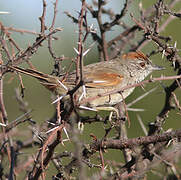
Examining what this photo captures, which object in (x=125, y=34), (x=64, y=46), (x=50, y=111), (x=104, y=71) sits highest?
(x=125, y=34)

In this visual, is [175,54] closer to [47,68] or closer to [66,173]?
[66,173]

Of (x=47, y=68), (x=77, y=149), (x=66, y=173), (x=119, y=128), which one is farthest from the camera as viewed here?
(x=47, y=68)

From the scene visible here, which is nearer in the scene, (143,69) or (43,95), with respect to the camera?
(143,69)

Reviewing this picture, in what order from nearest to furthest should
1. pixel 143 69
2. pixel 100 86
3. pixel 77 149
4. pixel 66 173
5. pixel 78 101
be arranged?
pixel 77 149
pixel 78 101
pixel 66 173
pixel 100 86
pixel 143 69

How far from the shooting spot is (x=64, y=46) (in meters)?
11.0

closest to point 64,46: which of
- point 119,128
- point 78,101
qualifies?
point 119,128

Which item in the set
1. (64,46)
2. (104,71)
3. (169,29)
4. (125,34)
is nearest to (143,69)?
(104,71)

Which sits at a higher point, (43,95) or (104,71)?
(104,71)

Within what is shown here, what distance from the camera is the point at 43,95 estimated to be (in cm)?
895

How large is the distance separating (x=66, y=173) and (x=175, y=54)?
5.12ft

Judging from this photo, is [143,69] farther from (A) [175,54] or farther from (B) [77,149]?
(B) [77,149]

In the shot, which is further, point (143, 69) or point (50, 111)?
point (50, 111)

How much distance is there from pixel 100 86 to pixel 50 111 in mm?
3116

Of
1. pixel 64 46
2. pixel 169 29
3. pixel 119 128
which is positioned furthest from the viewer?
pixel 64 46
